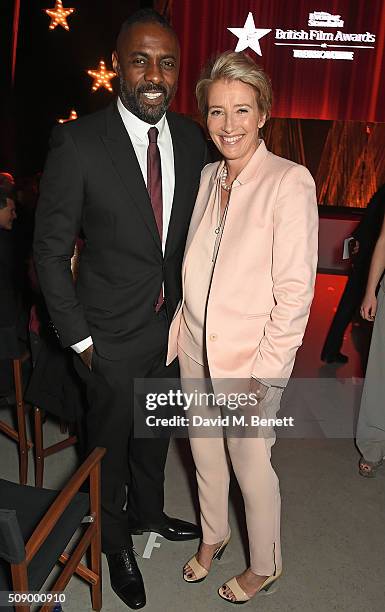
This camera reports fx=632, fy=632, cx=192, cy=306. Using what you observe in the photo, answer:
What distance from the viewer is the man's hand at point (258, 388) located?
1840 mm

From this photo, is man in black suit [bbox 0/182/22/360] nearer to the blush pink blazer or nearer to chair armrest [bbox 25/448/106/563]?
chair armrest [bbox 25/448/106/563]

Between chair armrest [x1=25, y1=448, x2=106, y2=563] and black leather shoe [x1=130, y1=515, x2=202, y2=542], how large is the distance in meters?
0.78

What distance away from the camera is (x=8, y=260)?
2.90 meters

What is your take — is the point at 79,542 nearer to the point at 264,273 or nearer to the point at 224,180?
the point at 264,273

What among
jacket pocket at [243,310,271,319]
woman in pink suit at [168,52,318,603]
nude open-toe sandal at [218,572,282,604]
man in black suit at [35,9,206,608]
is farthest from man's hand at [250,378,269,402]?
nude open-toe sandal at [218,572,282,604]

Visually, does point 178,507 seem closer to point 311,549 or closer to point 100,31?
point 311,549

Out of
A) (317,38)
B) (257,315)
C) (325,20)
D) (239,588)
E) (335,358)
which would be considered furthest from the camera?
(317,38)

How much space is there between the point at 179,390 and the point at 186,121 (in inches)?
38.3

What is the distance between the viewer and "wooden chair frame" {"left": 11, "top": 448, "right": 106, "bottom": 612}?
1484 millimetres

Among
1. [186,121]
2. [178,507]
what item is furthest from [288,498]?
[186,121]

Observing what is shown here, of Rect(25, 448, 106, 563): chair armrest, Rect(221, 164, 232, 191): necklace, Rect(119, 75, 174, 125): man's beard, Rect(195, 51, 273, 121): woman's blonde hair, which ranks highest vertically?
Rect(195, 51, 273, 121): woman's blonde hair

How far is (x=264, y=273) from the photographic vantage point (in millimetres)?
1773

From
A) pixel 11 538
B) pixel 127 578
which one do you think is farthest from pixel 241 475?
pixel 11 538

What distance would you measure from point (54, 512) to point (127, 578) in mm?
817
